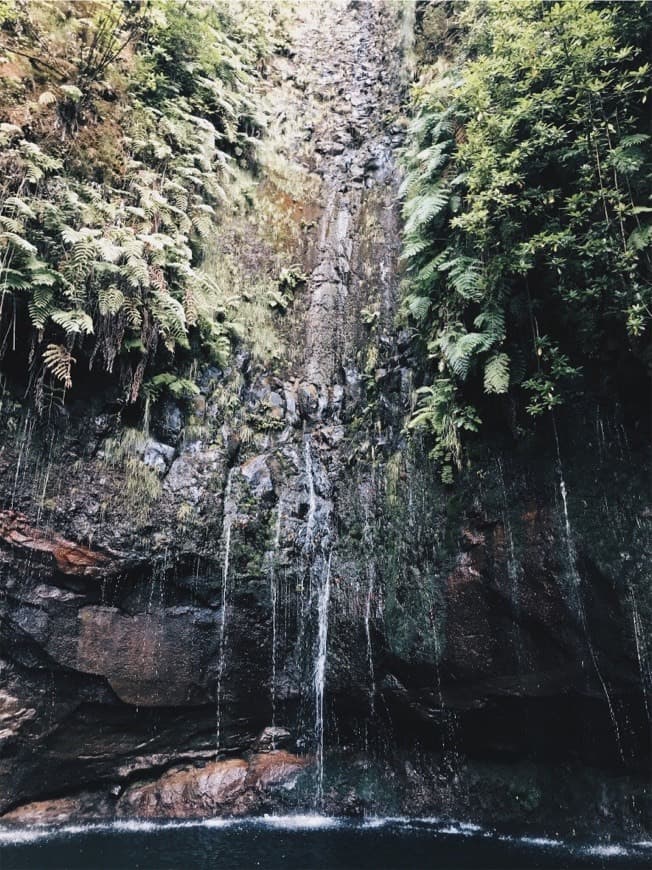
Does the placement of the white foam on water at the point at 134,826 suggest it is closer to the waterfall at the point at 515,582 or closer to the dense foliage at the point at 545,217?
the waterfall at the point at 515,582

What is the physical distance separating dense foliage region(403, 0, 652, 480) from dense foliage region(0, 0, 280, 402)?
3395 millimetres

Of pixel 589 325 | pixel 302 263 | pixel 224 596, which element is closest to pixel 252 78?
pixel 302 263

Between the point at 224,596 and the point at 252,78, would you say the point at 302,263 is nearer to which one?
the point at 252,78

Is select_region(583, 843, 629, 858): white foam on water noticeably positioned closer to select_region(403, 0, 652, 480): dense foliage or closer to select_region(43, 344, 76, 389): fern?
select_region(403, 0, 652, 480): dense foliage

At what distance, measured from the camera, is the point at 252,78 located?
10188 mm

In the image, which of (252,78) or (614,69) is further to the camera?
(252,78)

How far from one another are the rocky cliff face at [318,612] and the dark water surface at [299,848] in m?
0.30

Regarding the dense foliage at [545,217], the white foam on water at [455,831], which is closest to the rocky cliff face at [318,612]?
the white foam on water at [455,831]

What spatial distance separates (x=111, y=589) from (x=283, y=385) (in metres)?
3.82

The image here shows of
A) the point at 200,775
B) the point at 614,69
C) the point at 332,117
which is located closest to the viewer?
the point at 614,69

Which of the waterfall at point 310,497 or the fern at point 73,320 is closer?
the fern at point 73,320

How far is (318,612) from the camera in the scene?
7086 mm

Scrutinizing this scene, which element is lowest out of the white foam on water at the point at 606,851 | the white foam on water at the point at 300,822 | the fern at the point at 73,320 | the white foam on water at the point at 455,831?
the white foam on water at the point at 300,822

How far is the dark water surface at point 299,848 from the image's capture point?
5012 mm
